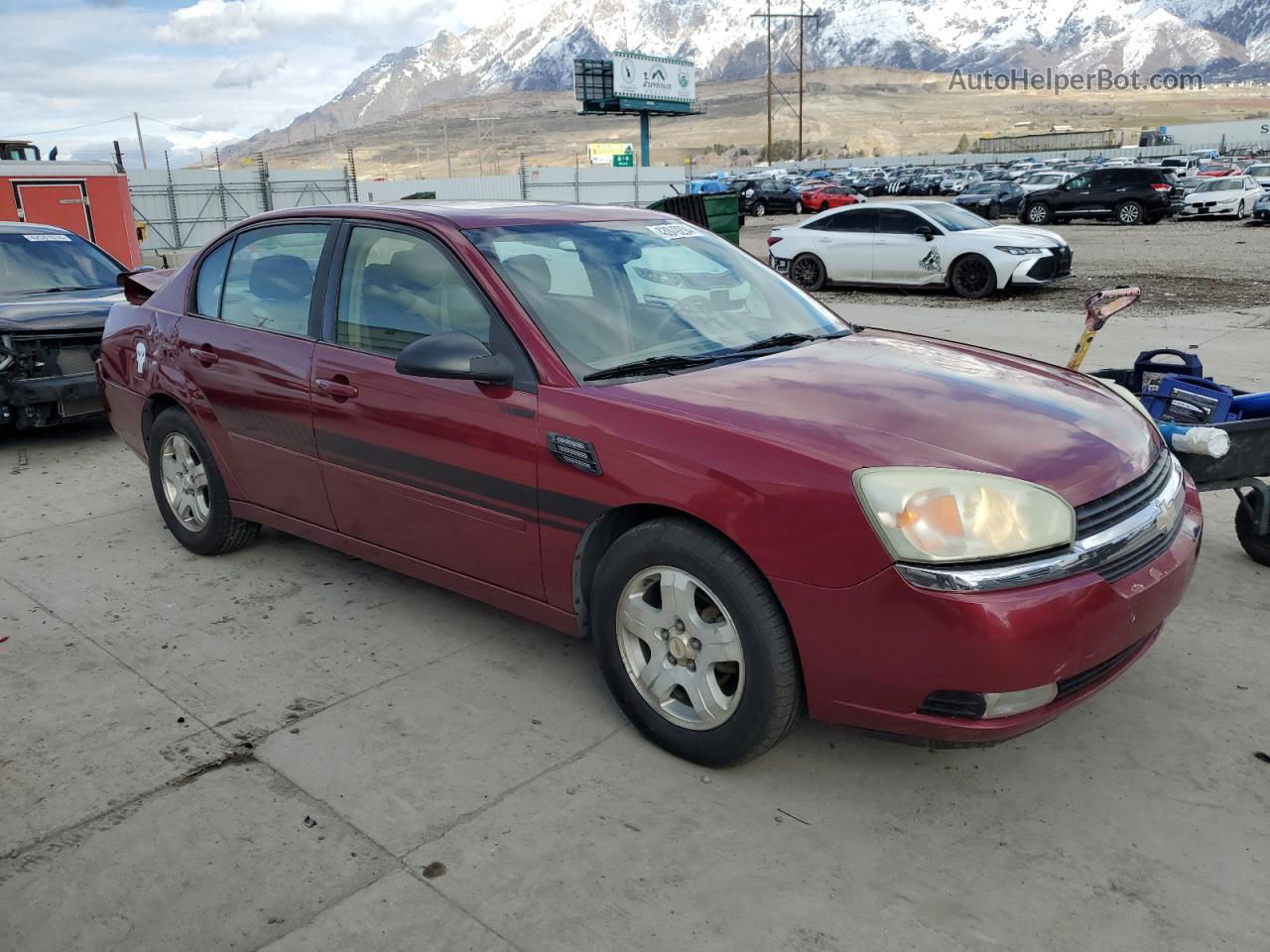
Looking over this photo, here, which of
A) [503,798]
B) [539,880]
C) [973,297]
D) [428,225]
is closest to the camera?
[539,880]

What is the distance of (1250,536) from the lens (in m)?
4.63

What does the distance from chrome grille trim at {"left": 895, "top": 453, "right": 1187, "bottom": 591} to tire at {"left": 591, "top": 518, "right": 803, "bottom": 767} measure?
0.45m

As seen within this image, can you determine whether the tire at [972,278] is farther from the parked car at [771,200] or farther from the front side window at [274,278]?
the parked car at [771,200]

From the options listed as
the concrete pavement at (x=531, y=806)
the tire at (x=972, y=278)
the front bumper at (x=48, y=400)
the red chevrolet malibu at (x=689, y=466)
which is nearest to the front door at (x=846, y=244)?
the tire at (x=972, y=278)

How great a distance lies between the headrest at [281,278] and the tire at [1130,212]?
30.0 meters

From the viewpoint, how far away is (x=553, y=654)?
3947 millimetres

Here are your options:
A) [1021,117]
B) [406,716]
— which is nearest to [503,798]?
[406,716]

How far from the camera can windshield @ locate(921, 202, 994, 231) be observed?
15.0 m

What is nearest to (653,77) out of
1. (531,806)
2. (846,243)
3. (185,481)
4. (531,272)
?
(846,243)

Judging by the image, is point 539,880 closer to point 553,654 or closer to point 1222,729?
point 553,654

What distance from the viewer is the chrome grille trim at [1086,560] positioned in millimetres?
2537

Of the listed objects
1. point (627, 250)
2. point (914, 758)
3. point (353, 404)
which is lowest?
point (914, 758)

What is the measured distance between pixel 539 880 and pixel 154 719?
1642 millimetres

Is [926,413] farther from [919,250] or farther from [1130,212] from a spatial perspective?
[1130,212]
